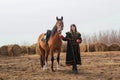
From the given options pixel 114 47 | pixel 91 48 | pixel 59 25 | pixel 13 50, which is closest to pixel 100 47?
pixel 91 48

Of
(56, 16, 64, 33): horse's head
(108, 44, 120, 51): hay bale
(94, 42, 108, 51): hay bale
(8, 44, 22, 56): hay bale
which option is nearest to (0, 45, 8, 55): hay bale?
(8, 44, 22, 56): hay bale

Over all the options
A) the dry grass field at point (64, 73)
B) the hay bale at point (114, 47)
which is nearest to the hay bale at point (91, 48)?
the hay bale at point (114, 47)

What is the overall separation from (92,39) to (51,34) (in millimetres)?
46039

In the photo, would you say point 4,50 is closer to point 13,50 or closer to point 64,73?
point 13,50

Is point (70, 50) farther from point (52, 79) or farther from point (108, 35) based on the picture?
point (108, 35)

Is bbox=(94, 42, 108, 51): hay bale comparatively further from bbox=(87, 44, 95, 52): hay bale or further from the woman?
the woman

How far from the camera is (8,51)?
79.5ft

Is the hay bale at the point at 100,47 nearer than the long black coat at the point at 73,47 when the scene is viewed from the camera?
No

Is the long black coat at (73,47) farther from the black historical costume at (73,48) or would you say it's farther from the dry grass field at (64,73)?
the dry grass field at (64,73)

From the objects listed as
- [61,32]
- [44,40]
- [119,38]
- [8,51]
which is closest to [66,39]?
[61,32]

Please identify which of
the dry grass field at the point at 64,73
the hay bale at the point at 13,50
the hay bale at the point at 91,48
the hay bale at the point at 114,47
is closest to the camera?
the dry grass field at the point at 64,73

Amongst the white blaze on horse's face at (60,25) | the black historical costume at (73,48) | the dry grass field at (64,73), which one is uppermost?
the white blaze on horse's face at (60,25)

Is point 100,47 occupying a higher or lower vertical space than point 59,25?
lower

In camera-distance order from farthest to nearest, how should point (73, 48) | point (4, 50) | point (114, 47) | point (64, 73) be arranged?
point (114, 47) → point (4, 50) → point (73, 48) → point (64, 73)
